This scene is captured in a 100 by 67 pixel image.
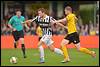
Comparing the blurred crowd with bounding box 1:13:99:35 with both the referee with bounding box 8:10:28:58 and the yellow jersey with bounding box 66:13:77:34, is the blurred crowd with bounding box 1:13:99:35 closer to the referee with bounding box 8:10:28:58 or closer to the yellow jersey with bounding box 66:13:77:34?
the referee with bounding box 8:10:28:58

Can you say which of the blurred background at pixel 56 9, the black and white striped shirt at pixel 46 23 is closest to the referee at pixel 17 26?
the black and white striped shirt at pixel 46 23

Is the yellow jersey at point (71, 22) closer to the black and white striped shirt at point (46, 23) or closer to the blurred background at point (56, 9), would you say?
the black and white striped shirt at point (46, 23)

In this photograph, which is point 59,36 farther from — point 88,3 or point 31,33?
point 88,3

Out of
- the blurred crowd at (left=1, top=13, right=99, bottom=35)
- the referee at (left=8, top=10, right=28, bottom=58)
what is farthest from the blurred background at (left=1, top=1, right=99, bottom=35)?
the referee at (left=8, top=10, right=28, bottom=58)

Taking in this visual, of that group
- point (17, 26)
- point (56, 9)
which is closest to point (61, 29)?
point (56, 9)

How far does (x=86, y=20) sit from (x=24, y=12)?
14.7 feet

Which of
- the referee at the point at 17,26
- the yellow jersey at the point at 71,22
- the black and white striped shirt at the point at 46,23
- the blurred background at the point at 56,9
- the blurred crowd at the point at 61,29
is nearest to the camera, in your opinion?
the yellow jersey at the point at 71,22

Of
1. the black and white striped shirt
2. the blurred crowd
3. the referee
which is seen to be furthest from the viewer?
the blurred crowd

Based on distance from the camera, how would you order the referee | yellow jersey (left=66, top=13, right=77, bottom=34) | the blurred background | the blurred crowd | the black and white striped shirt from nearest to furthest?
yellow jersey (left=66, top=13, right=77, bottom=34) → the black and white striped shirt → the referee → the blurred crowd → the blurred background

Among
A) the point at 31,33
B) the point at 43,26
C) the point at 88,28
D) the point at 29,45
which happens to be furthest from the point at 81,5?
the point at 43,26

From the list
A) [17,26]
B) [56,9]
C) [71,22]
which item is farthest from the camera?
[56,9]

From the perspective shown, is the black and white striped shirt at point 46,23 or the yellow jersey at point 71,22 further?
the black and white striped shirt at point 46,23

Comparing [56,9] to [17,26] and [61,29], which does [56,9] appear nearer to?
[61,29]

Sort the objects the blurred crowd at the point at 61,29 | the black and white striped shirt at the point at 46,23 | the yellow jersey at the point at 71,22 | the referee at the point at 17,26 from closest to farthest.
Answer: the yellow jersey at the point at 71,22, the black and white striped shirt at the point at 46,23, the referee at the point at 17,26, the blurred crowd at the point at 61,29
